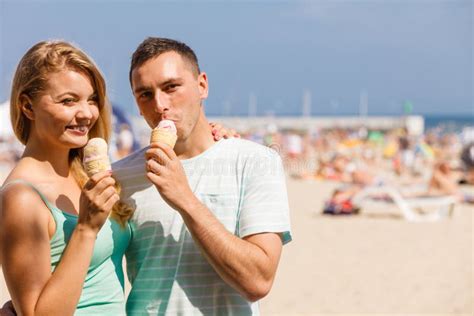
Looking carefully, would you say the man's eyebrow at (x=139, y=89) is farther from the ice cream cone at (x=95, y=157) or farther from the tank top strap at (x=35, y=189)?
the tank top strap at (x=35, y=189)

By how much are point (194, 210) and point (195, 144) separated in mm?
472

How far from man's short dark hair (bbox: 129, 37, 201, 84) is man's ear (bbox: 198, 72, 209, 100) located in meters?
0.04

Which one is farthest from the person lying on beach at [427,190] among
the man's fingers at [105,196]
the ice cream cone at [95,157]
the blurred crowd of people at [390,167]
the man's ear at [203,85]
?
the man's fingers at [105,196]

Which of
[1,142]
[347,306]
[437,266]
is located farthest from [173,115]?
[1,142]

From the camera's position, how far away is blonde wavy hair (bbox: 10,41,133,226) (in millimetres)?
2564

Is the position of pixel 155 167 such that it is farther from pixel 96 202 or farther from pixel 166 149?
pixel 96 202

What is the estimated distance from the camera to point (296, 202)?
1700 centimetres

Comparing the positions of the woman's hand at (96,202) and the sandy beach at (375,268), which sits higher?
the woman's hand at (96,202)

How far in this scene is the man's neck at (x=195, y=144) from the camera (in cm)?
282

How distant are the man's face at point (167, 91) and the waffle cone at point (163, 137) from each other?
0.13 meters

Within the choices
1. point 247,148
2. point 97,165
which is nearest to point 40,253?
point 97,165

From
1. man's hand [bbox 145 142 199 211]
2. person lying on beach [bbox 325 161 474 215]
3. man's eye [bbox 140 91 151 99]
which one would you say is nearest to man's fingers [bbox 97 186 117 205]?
man's hand [bbox 145 142 199 211]

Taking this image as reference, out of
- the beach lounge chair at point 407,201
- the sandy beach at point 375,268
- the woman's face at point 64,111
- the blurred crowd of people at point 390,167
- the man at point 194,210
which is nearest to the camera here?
the man at point 194,210

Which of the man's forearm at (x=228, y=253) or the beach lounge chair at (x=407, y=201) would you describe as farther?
the beach lounge chair at (x=407, y=201)
